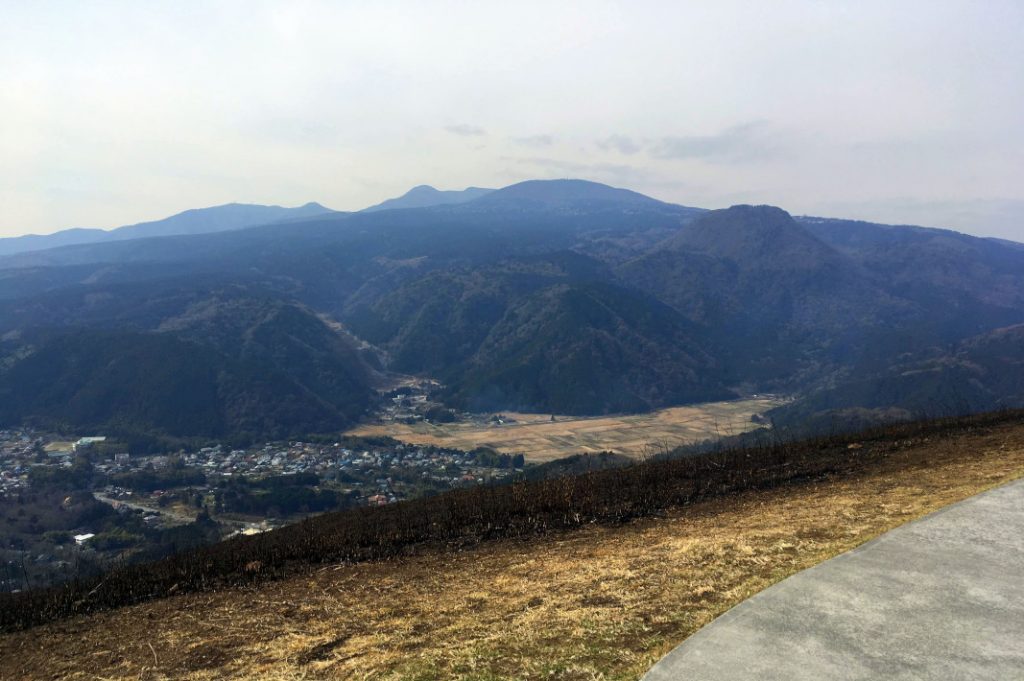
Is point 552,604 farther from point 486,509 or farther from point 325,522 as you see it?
point 325,522

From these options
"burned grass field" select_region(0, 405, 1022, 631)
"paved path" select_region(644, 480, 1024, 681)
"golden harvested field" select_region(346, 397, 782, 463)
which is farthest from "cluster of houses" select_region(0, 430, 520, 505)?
"paved path" select_region(644, 480, 1024, 681)

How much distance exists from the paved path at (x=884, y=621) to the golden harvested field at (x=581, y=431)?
303 ft

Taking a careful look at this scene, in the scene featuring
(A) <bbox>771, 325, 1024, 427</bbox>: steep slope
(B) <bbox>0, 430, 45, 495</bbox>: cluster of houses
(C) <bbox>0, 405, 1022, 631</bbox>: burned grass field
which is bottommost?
(B) <bbox>0, 430, 45, 495</bbox>: cluster of houses

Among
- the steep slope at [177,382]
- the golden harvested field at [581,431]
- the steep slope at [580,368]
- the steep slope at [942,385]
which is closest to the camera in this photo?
the steep slope at [942,385]

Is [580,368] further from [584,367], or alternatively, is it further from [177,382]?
[177,382]

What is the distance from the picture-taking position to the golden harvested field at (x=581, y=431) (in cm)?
11194

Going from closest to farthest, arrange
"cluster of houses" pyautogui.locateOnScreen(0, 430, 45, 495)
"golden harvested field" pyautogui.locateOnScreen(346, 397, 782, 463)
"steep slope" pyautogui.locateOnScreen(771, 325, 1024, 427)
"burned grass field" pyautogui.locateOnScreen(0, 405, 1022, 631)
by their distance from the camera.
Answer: "burned grass field" pyautogui.locateOnScreen(0, 405, 1022, 631) → "cluster of houses" pyautogui.locateOnScreen(0, 430, 45, 495) → "steep slope" pyautogui.locateOnScreen(771, 325, 1024, 427) → "golden harvested field" pyautogui.locateOnScreen(346, 397, 782, 463)

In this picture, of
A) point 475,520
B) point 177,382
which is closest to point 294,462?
point 177,382

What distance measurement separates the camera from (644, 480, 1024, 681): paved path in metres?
5.66

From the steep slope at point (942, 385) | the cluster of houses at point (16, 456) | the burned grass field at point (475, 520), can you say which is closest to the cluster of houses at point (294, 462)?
the cluster of houses at point (16, 456)

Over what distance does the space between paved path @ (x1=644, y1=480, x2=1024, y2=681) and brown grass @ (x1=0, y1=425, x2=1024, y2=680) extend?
0.73 metres

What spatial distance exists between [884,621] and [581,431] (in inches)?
4941

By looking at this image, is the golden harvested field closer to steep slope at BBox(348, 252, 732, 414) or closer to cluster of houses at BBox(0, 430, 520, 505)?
steep slope at BBox(348, 252, 732, 414)

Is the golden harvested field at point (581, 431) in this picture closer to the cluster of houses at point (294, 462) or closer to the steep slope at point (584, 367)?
the steep slope at point (584, 367)
